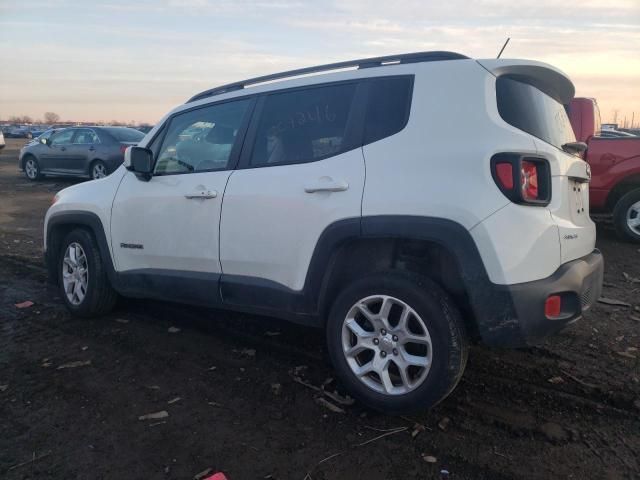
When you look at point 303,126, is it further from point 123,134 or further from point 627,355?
point 123,134

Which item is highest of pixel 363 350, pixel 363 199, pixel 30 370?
pixel 363 199

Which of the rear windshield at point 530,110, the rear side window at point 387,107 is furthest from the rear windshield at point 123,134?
the rear windshield at point 530,110

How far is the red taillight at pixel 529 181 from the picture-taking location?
9.01ft

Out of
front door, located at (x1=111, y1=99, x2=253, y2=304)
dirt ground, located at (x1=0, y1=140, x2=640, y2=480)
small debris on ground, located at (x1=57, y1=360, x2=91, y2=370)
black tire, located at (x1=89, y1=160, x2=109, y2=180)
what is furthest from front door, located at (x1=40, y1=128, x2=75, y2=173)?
small debris on ground, located at (x1=57, y1=360, x2=91, y2=370)

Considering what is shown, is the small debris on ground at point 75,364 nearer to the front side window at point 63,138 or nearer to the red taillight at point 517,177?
the red taillight at point 517,177

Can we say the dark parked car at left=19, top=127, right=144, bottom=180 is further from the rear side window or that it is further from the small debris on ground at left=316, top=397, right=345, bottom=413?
the small debris on ground at left=316, top=397, right=345, bottom=413

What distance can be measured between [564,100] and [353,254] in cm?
186

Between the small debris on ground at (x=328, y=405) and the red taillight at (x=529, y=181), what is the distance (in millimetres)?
1605

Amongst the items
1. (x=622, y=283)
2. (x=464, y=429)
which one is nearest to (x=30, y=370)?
(x=464, y=429)

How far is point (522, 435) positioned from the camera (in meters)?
2.85

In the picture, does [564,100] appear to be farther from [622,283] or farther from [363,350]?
[622,283]

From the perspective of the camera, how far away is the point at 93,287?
4711mm

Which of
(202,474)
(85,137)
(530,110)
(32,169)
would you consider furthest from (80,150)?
(530,110)

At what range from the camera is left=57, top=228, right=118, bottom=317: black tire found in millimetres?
4703
